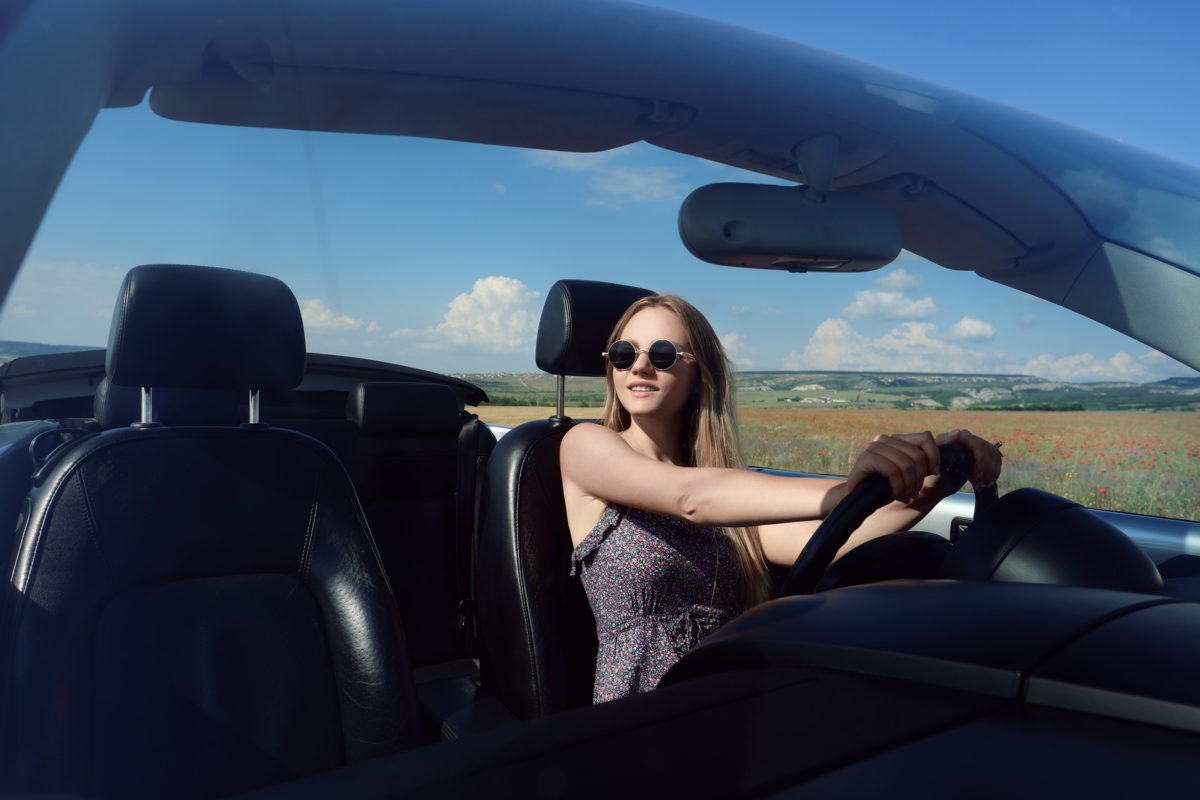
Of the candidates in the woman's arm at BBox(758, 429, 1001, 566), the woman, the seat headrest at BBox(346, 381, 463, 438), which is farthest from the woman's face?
the seat headrest at BBox(346, 381, 463, 438)

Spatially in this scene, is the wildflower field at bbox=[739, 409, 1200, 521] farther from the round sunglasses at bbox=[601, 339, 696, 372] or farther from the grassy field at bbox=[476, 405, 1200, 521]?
the round sunglasses at bbox=[601, 339, 696, 372]

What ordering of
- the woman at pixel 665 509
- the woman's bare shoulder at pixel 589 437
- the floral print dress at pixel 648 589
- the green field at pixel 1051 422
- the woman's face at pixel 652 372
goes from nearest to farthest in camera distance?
1. the green field at pixel 1051 422
2. the woman at pixel 665 509
3. the floral print dress at pixel 648 589
4. the woman's bare shoulder at pixel 589 437
5. the woman's face at pixel 652 372

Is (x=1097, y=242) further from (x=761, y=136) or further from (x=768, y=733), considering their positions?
(x=768, y=733)

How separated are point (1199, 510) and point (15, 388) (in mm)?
3844

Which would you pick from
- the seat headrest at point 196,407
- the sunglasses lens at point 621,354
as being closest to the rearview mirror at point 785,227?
Answer: the sunglasses lens at point 621,354

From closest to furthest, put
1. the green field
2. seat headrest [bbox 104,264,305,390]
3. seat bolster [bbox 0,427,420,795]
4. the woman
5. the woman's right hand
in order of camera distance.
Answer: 1. the woman's right hand
2. the green field
3. seat bolster [bbox 0,427,420,795]
4. seat headrest [bbox 104,264,305,390]
5. the woman

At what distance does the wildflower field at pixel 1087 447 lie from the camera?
1.27 metres

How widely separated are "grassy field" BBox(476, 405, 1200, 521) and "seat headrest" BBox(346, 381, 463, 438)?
8.18 feet

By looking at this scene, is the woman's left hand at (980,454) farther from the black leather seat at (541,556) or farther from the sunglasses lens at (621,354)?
the black leather seat at (541,556)

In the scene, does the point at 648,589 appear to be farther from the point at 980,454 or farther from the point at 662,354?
the point at 980,454

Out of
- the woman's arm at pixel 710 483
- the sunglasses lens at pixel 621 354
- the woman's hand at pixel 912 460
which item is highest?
the sunglasses lens at pixel 621 354

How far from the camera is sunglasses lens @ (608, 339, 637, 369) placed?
205 centimetres

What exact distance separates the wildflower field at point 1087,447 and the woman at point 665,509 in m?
0.20

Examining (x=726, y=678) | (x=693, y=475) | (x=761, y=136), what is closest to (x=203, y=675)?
(x=693, y=475)
